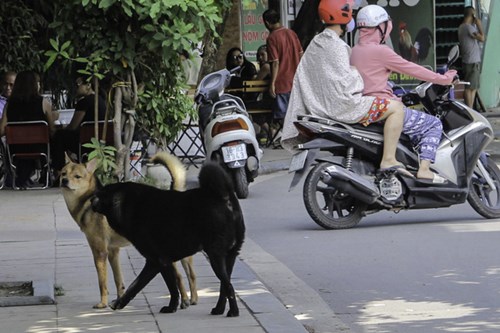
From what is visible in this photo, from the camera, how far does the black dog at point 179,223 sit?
297 inches

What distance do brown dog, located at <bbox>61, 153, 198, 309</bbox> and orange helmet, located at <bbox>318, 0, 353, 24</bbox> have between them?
13.2 feet

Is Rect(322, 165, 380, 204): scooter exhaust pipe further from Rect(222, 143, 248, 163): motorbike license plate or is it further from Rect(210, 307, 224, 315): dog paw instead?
Rect(210, 307, 224, 315): dog paw

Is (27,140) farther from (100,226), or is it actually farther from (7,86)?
(100,226)

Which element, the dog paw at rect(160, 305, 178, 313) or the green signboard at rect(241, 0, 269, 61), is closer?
the dog paw at rect(160, 305, 178, 313)

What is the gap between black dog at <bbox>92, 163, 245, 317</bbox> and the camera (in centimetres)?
755

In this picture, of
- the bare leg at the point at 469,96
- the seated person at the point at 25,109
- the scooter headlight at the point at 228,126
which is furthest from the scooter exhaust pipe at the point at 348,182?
the bare leg at the point at 469,96

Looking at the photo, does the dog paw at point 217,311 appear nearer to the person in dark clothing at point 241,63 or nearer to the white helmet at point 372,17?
the white helmet at point 372,17

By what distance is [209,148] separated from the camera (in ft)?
47.0

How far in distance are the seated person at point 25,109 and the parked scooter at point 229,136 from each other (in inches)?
85.7

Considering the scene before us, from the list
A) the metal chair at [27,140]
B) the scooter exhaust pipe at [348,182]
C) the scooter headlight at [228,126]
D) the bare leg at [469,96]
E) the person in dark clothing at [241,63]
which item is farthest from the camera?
the bare leg at [469,96]

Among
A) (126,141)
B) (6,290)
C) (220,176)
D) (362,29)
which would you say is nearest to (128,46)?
(126,141)

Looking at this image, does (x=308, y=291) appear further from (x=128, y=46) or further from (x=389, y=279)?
(x=128, y=46)

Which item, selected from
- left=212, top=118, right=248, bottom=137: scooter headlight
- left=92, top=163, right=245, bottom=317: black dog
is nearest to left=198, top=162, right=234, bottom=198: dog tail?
left=92, top=163, right=245, bottom=317: black dog

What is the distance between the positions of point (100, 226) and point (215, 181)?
112 cm
